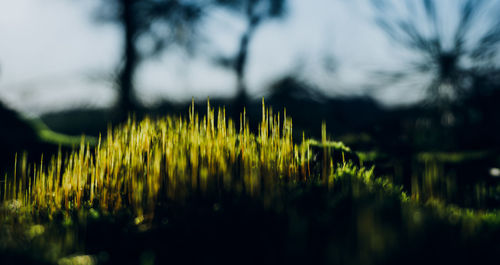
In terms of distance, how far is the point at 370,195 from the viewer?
200cm

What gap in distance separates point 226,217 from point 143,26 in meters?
7.64

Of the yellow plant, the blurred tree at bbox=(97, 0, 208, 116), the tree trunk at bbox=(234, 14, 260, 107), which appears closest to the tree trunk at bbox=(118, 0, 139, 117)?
the blurred tree at bbox=(97, 0, 208, 116)

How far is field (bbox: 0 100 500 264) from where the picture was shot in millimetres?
1533

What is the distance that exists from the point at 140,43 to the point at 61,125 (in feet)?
14.3

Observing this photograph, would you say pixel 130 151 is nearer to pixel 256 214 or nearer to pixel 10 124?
pixel 256 214

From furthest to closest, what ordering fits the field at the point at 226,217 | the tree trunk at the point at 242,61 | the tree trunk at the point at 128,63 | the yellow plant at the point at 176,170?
the tree trunk at the point at 242,61 → the tree trunk at the point at 128,63 → the yellow plant at the point at 176,170 → the field at the point at 226,217

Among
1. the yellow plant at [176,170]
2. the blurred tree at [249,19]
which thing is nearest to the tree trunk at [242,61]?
the blurred tree at [249,19]

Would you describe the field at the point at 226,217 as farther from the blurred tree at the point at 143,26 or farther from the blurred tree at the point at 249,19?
the blurred tree at the point at 249,19

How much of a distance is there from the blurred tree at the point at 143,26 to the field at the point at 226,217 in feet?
18.2

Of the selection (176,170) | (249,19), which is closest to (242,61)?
(249,19)

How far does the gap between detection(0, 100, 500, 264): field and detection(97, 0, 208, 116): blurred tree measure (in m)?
5.54

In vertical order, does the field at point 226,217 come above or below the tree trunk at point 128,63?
below

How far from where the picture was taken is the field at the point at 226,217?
1.53 meters

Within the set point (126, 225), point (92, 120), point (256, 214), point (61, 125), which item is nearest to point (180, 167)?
point (126, 225)
